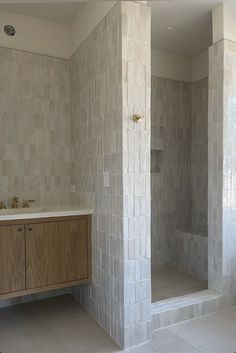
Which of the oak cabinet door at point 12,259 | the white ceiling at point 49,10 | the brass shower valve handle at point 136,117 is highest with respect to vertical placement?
the white ceiling at point 49,10

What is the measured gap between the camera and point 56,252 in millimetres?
2359

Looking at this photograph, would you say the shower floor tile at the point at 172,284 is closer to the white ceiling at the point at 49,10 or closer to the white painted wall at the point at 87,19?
the white painted wall at the point at 87,19

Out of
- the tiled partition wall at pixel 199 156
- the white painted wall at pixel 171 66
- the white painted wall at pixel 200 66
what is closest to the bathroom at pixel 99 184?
the white painted wall at pixel 171 66

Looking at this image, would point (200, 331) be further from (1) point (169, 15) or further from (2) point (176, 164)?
(1) point (169, 15)

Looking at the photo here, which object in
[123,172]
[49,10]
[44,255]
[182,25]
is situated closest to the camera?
[123,172]

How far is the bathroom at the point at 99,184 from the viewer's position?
206 centimetres

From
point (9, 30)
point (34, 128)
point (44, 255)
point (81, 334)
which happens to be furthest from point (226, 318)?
point (9, 30)

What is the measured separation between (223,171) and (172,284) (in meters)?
1.38

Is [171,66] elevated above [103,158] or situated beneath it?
elevated above

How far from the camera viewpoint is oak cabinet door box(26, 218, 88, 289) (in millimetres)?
2270

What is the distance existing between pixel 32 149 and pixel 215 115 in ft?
5.85

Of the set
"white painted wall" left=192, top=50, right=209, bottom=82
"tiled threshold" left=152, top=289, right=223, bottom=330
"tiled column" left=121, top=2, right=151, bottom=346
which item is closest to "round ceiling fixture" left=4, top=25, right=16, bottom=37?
"tiled column" left=121, top=2, right=151, bottom=346

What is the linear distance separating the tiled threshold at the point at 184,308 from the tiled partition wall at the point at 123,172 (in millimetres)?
180

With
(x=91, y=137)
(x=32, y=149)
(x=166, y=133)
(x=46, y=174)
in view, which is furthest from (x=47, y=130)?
(x=166, y=133)
